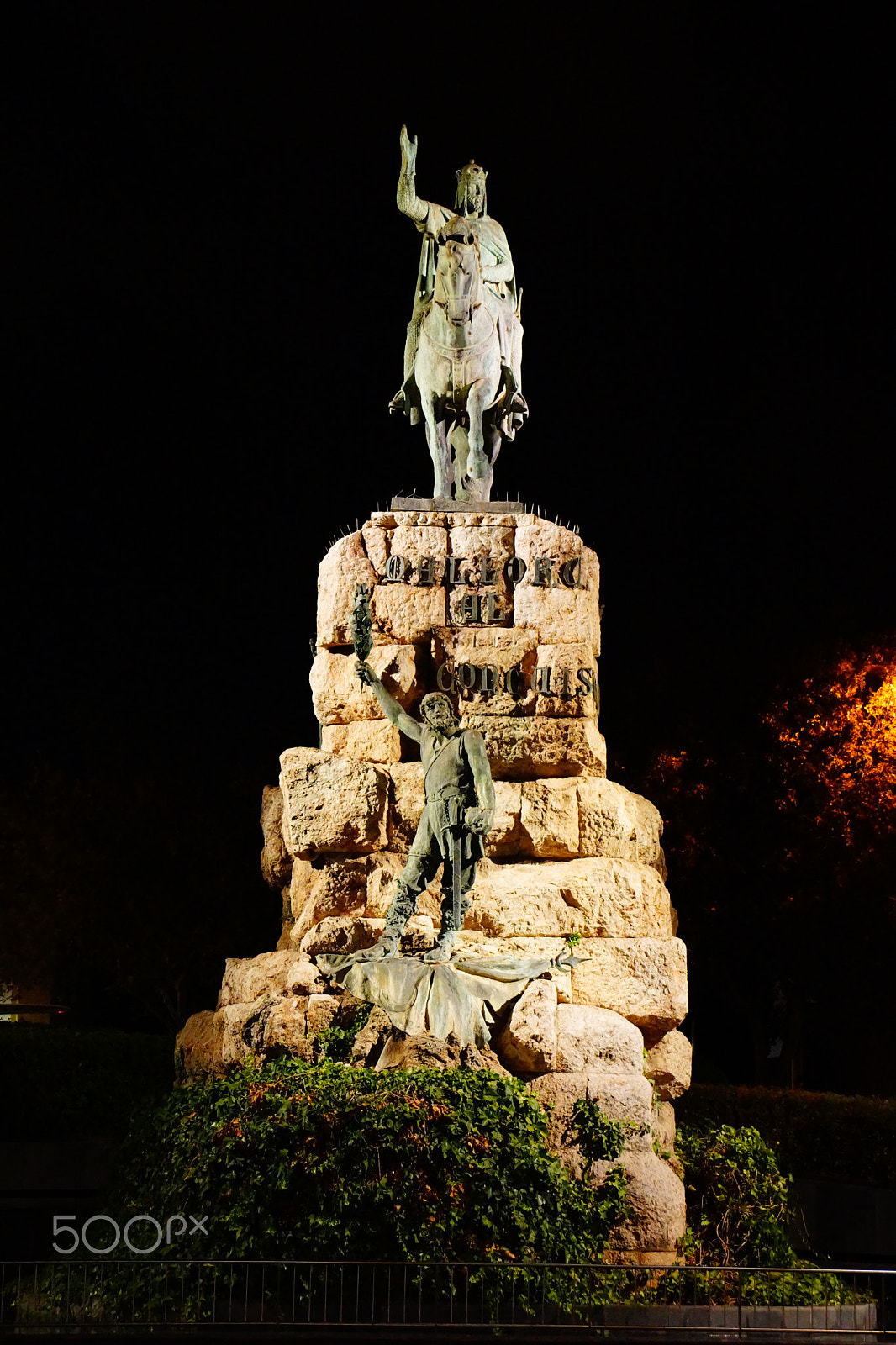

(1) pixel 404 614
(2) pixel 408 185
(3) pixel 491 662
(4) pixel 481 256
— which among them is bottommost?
(3) pixel 491 662

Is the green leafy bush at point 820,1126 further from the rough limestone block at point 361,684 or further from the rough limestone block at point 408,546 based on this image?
the rough limestone block at point 408,546

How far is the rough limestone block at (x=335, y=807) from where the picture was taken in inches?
484

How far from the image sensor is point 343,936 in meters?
11.9

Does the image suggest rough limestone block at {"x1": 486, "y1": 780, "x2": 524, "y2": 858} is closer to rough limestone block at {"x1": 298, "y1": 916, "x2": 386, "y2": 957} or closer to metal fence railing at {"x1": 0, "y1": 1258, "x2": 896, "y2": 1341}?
rough limestone block at {"x1": 298, "y1": 916, "x2": 386, "y2": 957}

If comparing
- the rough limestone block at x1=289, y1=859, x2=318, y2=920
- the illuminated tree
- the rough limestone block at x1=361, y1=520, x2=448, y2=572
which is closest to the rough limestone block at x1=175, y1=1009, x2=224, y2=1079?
the rough limestone block at x1=289, y1=859, x2=318, y2=920

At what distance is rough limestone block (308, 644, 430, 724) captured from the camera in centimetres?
1280

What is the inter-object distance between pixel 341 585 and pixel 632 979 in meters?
3.63

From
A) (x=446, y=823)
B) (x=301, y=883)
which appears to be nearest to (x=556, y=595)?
(x=446, y=823)

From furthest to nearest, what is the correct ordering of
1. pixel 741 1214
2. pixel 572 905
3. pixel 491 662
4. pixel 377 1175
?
pixel 491 662 → pixel 572 905 → pixel 741 1214 → pixel 377 1175

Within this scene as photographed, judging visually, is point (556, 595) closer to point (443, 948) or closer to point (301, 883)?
point (301, 883)

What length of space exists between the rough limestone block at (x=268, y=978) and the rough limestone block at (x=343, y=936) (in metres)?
0.17

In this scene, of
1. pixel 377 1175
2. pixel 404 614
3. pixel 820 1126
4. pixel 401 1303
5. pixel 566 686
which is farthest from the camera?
pixel 820 1126

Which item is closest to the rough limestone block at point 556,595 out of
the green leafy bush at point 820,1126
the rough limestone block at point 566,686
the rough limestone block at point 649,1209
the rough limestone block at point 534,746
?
the rough limestone block at point 566,686

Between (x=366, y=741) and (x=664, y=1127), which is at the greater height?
(x=366, y=741)
